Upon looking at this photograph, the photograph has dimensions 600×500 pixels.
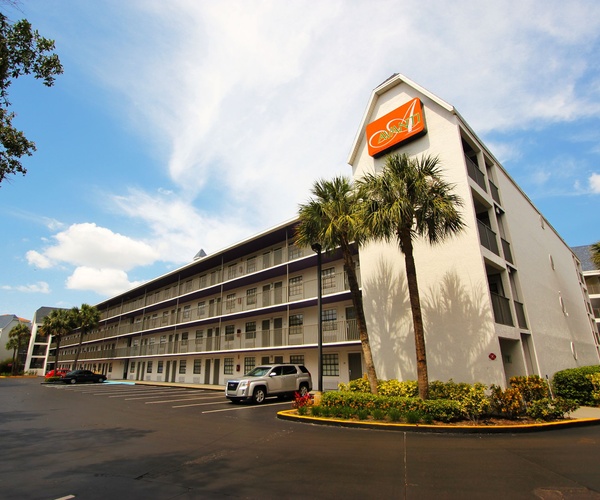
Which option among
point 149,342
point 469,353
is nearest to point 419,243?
point 469,353

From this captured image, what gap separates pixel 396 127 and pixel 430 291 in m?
8.37

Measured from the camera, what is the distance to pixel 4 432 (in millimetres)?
10109

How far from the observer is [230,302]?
2969 cm

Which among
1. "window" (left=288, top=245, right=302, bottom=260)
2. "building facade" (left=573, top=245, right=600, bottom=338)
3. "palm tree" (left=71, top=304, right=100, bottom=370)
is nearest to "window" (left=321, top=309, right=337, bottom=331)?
"window" (left=288, top=245, right=302, bottom=260)

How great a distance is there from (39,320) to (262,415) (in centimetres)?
8662

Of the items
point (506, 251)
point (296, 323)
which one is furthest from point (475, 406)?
point (296, 323)

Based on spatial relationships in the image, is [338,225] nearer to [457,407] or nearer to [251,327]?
[457,407]

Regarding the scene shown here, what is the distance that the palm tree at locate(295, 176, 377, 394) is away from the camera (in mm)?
13188

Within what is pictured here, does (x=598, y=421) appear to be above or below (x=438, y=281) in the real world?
below

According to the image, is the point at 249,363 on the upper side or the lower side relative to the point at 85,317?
lower

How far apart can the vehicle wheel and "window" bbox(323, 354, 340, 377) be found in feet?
18.7

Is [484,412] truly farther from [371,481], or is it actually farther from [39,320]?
[39,320]

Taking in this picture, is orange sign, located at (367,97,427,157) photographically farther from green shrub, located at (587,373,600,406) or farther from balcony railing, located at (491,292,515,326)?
green shrub, located at (587,373,600,406)

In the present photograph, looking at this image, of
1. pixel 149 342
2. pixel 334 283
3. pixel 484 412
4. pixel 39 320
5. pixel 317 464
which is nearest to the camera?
pixel 317 464
